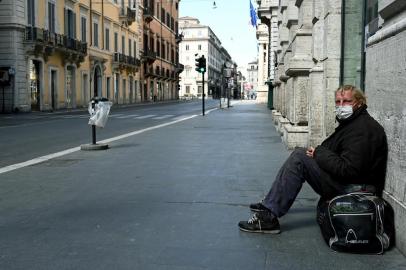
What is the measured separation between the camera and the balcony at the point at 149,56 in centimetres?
6247

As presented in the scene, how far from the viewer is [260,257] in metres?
3.74

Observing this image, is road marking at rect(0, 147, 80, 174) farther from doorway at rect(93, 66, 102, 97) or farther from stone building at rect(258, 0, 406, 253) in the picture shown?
doorway at rect(93, 66, 102, 97)

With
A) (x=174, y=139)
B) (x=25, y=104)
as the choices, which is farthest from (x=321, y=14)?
(x=25, y=104)

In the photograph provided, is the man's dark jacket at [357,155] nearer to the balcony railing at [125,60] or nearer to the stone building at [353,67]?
the stone building at [353,67]

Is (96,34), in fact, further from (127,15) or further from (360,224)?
(360,224)

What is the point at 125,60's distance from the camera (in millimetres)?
52219

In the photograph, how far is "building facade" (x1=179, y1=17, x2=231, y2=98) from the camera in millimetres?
125625

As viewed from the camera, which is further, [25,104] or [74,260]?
[25,104]

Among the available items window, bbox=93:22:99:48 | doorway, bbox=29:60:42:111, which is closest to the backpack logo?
doorway, bbox=29:60:42:111

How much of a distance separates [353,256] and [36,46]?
31.2 m

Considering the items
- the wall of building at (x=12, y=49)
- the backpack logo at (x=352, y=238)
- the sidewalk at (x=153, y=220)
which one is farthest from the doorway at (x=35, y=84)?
the backpack logo at (x=352, y=238)

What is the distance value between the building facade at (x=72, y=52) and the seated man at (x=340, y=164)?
28681 millimetres

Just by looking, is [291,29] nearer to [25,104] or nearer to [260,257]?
[260,257]

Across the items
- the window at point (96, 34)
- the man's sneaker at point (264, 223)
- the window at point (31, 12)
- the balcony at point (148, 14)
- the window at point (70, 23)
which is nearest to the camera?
the man's sneaker at point (264, 223)
